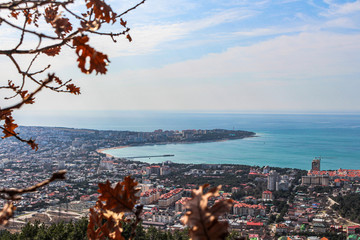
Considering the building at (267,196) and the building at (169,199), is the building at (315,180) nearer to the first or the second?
the building at (267,196)

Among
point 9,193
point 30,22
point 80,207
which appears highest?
point 30,22

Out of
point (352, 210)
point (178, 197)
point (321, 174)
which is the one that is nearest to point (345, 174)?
point (321, 174)

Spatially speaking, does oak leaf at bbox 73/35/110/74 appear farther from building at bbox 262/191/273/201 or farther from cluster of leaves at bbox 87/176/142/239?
building at bbox 262/191/273/201

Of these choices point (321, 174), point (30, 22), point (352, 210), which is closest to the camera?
point (30, 22)

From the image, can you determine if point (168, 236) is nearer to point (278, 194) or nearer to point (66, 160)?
point (278, 194)

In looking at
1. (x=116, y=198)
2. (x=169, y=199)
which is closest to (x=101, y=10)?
(x=116, y=198)

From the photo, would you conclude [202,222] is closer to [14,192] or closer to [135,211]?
[135,211]

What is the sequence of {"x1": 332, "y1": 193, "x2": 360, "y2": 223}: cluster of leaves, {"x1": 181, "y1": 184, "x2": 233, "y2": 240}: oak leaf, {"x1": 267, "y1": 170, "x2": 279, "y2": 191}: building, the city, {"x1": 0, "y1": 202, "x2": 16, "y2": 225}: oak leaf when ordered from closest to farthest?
{"x1": 181, "y1": 184, "x2": 233, "y2": 240}: oak leaf
{"x1": 0, "y1": 202, "x2": 16, "y2": 225}: oak leaf
the city
{"x1": 332, "y1": 193, "x2": 360, "y2": 223}: cluster of leaves
{"x1": 267, "y1": 170, "x2": 279, "y2": 191}: building

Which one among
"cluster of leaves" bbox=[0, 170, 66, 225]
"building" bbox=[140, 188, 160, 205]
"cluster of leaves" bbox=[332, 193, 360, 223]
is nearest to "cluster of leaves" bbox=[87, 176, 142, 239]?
"cluster of leaves" bbox=[0, 170, 66, 225]
